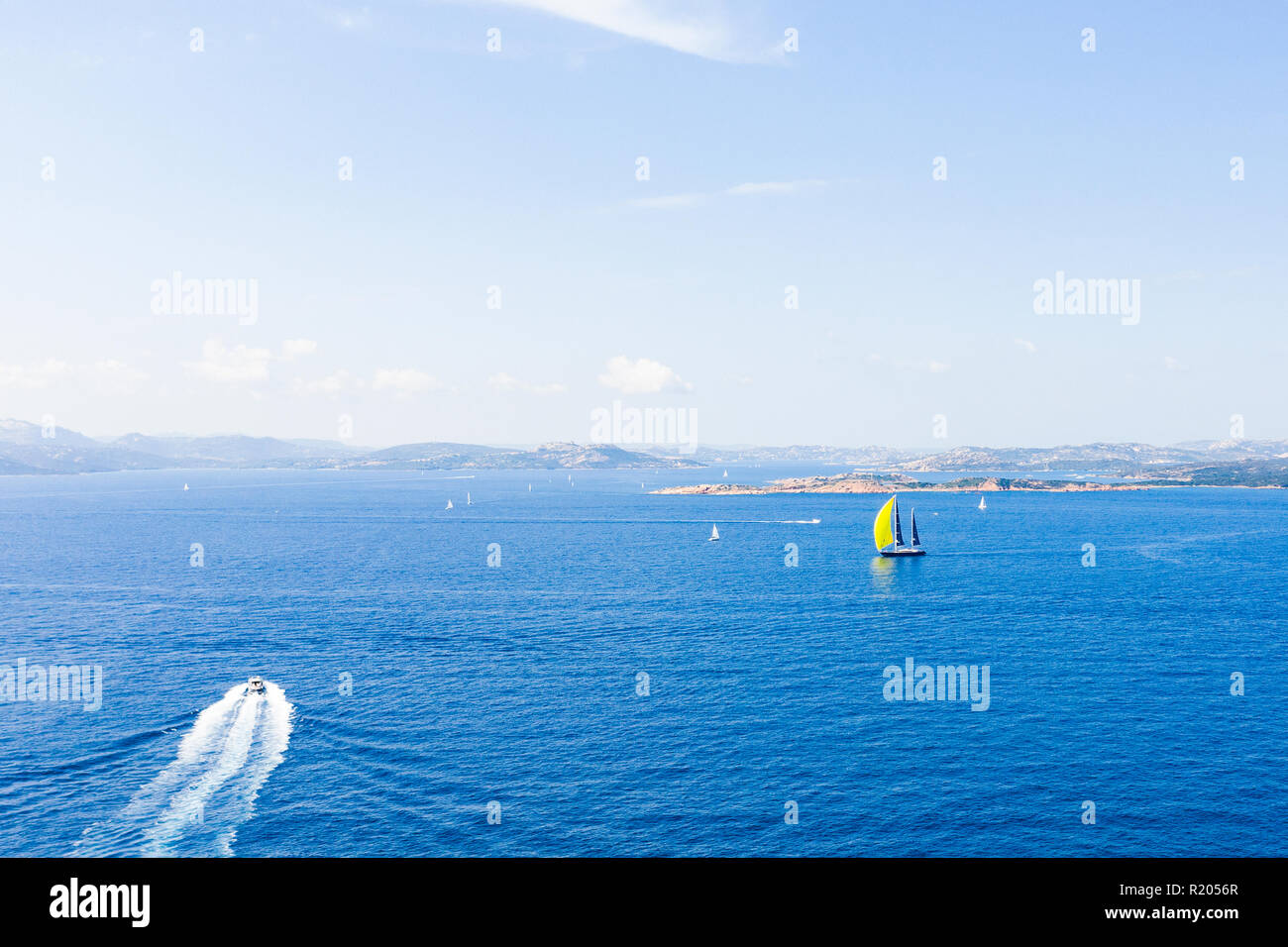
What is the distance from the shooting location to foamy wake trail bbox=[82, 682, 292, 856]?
51.4 m

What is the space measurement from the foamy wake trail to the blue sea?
225mm

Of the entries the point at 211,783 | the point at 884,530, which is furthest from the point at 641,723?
the point at 884,530

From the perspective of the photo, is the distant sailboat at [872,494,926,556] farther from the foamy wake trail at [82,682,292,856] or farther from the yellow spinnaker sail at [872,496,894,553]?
the foamy wake trail at [82,682,292,856]

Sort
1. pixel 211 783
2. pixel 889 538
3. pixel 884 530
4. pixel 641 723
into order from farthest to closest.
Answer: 1. pixel 884 530
2. pixel 889 538
3. pixel 641 723
4. pixel 211 783

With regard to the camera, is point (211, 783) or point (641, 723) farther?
point (641, 723)

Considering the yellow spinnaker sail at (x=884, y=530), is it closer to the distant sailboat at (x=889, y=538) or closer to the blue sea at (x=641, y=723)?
the distant sailboat at (x=889, y=538)

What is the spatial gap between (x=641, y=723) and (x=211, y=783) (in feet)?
110

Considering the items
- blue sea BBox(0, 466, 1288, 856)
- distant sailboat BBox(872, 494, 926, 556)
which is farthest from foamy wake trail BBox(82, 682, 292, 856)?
distant sailboat BBox(872, 494, 926, 556)

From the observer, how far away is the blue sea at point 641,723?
173 ft

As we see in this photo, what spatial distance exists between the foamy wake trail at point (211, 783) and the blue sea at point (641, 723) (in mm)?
225

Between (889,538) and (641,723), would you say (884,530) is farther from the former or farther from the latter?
(641,723)

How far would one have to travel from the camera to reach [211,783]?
5988 centimetres

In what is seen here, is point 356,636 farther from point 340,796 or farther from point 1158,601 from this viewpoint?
point 1158,601

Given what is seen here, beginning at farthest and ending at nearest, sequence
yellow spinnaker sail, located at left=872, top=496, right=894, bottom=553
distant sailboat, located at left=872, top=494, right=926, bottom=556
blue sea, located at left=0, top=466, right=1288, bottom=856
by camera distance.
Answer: yellow spinnaker sail, located at left=872, top=496, right=894, bottom=553
distant sailboat, located at left=872, top=494, right=926, bottom=556
blue sea, located at left=0, top=466, right=1288, bottom=856
